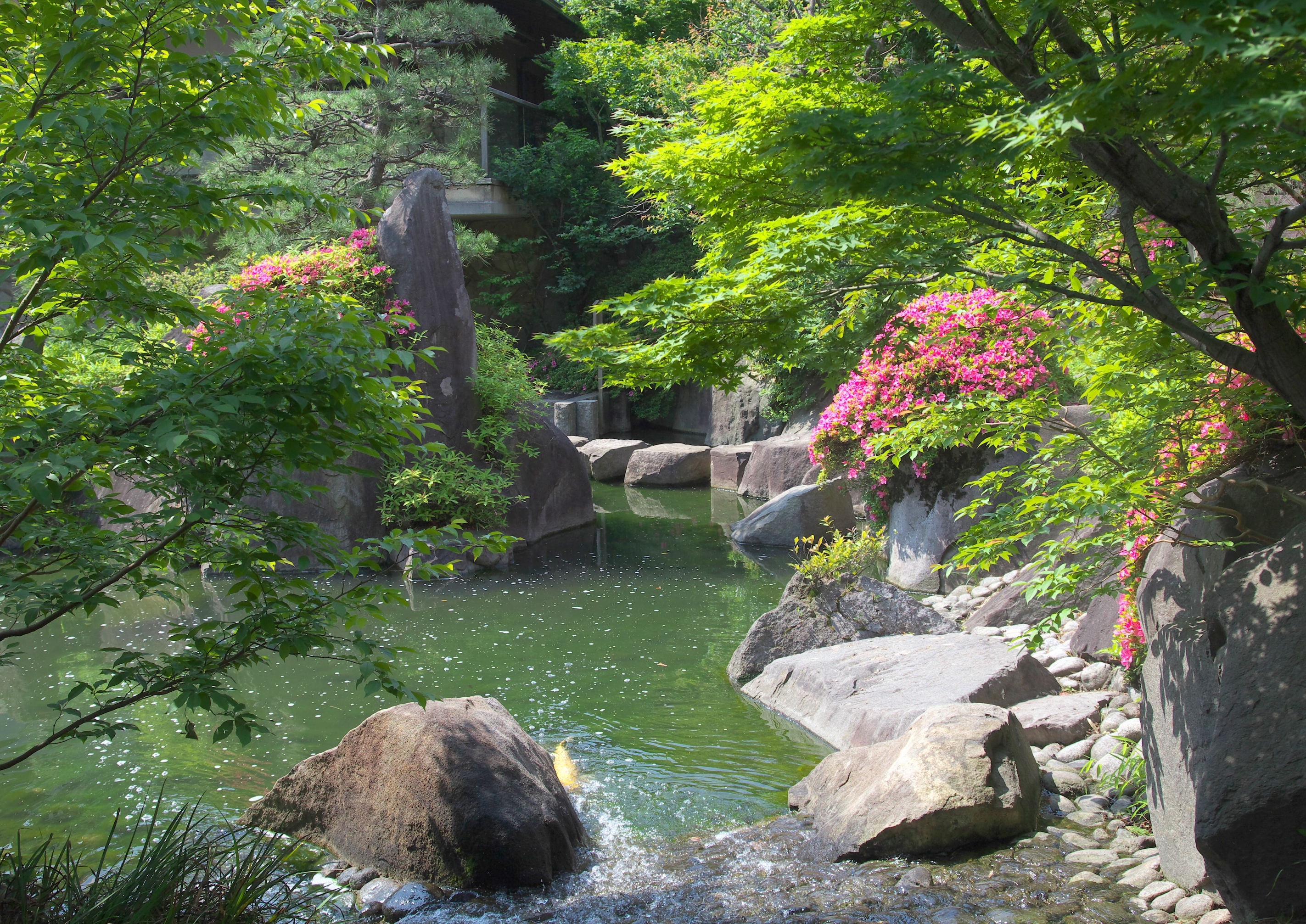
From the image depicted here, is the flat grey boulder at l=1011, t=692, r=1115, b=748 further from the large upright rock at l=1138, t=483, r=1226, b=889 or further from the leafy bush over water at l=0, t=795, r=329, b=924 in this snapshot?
the leafy bush over water at l=0, t=795, r=329, b=924

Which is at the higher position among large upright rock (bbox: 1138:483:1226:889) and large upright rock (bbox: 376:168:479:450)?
large upright rock (bbox: 376:168:479:450)

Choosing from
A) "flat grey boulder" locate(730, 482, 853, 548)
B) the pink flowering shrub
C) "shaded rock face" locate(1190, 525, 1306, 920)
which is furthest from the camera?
"flat grey boulder" locate(730, 482, 853, 548)

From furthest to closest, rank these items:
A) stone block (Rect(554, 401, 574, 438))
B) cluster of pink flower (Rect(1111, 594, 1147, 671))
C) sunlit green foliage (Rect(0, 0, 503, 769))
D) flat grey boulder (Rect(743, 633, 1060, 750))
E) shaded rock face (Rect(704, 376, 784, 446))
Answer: stone block (Rect(554, 401, 574, 438)) → shaded rock face (Rect(704, 376, 784, 446)) → flat grey boulder (Rect(743, 633, 1060, 750)) → cluster of pink flower (Rect(1111, 594, 1147, 671)) → sunlit green foliage (Rect(0, 0, 503, 769))

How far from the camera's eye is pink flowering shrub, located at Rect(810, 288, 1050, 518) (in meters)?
8.15

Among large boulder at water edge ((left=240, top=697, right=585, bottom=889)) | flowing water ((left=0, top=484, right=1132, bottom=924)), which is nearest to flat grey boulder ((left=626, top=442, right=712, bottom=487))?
flowing water ((left=0, top=484, right=1132, bottom=924))

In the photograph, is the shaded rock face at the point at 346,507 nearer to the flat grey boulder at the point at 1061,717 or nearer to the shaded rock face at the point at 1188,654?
the flat grey boulder at the point at 1061,717

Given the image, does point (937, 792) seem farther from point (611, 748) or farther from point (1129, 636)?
point (611, 748)

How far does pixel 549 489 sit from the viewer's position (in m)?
12.2

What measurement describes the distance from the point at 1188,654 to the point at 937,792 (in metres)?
1.23

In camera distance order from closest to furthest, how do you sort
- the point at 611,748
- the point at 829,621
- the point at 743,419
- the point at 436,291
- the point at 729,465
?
the point at 611,748
the point at 829,621
the point at 436,291
the point at 729,465
the point at 743,419

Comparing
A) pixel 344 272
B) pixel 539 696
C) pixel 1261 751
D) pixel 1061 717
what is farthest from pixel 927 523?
pixel 344 272

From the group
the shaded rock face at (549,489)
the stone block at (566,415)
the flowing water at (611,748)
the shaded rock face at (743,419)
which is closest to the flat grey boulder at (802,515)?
the flowing water at (611,748)

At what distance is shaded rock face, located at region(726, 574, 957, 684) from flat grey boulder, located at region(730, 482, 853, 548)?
394cm

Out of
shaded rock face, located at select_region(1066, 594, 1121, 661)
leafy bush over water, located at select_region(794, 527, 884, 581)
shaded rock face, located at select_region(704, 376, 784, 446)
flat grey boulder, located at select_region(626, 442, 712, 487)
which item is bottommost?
shaded rock face, located at select_region(1066, 594, 1121, 661)
